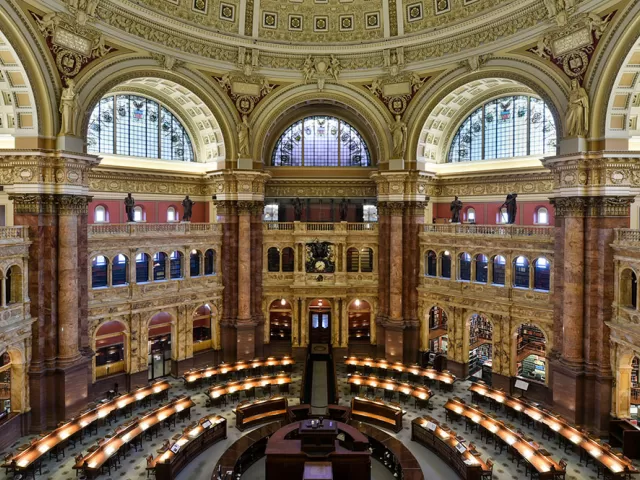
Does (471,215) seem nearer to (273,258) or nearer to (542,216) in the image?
(542,216)

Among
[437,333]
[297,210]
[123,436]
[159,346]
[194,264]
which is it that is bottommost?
[123,436]

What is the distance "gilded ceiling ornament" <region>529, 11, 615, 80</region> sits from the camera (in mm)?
20156

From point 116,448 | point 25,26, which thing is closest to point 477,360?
point 116,448

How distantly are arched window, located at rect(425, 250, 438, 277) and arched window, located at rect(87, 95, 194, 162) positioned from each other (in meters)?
19.2

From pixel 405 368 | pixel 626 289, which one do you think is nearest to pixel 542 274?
pixel 626 289

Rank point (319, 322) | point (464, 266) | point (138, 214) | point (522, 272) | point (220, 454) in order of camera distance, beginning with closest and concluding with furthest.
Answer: point (220, 454)
point (522, 272)
point (464, 266)
point (138, 214)
point (319, 322)

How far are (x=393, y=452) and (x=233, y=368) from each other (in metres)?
12.7

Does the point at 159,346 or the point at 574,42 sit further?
the point at 159,346

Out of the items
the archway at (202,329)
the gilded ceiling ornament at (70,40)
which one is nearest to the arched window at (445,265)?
the archway at (202,329)

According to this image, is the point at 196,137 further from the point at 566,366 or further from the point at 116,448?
the point at 566,366

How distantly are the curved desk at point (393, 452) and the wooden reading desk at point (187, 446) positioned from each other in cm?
666

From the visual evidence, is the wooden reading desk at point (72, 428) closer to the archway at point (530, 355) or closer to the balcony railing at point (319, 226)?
the balcony railing at point (319, 226)

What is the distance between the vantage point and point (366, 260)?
106ft

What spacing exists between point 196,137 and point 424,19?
1807cm
